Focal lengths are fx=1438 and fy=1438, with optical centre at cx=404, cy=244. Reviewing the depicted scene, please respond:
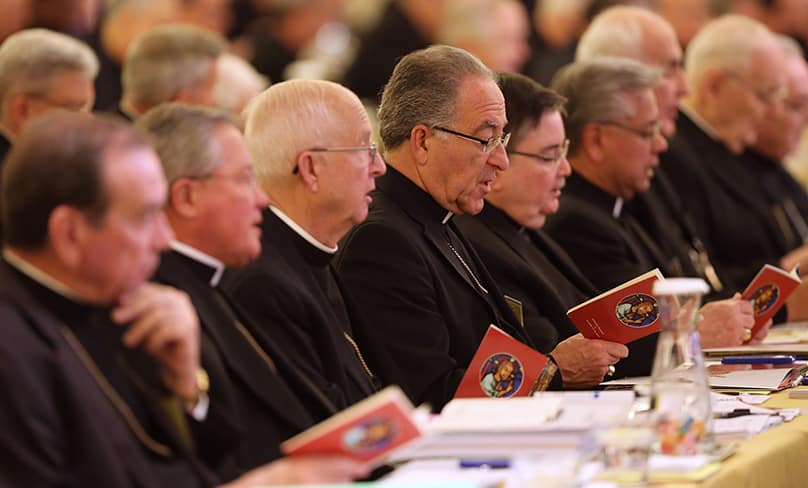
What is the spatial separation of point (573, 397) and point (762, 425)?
53 centimetres

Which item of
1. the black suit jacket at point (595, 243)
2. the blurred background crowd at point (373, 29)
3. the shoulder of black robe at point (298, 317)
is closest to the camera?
the shoulder of black robe at point (298, 317)

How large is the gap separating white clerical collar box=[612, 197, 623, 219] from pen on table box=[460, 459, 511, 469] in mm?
2996

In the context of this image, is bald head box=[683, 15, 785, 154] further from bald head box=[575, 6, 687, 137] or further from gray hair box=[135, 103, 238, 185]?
gray hair box=[135, 103, 238, 185]

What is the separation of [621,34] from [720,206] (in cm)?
108

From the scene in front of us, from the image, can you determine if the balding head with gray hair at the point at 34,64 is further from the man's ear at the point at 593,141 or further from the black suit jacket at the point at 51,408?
the black suit jacket at the point at 51,408

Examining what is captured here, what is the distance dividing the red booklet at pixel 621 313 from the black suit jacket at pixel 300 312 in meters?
0.77

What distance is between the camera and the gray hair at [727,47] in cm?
760

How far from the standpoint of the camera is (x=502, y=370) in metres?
4.18

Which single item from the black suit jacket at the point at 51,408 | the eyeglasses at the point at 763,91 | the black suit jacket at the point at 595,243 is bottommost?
the black suit jacket at the point at 51,408

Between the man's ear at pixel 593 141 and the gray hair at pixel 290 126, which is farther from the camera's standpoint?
the man's ear at pixel 593 141

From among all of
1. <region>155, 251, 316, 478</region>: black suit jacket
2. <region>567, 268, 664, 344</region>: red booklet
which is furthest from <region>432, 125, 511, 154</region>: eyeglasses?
<region>155, 251, 316, 478</region>: black suit jacket

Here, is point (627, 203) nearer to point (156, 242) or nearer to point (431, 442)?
point (431, 442)

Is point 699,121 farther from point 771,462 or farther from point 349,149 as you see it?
point 771,462

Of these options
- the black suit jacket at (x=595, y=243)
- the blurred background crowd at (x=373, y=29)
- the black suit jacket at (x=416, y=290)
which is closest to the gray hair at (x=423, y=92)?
the black suit jacket at (x=416, y=290)
